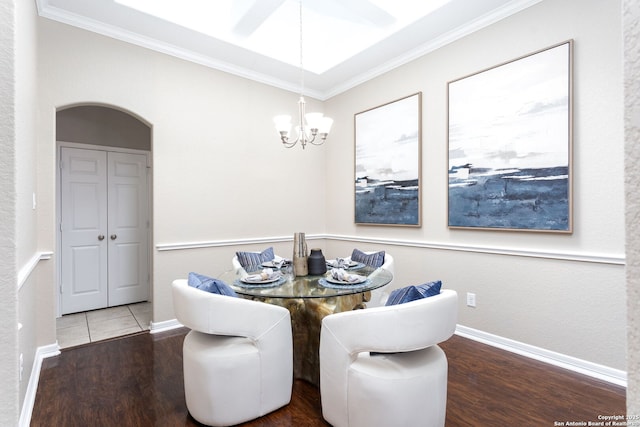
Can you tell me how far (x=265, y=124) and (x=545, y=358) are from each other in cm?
382

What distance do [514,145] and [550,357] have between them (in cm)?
176

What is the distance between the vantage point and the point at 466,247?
10.2 ft

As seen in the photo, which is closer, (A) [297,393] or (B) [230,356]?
(B) [230,356]

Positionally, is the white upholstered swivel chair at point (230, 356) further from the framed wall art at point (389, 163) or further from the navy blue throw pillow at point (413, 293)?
the framed wall art at point (389, 163)

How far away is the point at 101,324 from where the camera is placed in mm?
3586

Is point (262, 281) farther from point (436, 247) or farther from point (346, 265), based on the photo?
point (436, 247)

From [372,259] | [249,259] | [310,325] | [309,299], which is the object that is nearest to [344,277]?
[309,299]

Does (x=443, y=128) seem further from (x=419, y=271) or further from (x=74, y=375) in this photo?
(x=74, y=375)

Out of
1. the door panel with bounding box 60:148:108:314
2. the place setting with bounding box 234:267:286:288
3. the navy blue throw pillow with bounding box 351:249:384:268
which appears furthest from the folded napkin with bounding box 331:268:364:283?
the door panel with bounding box 60:148:108:314

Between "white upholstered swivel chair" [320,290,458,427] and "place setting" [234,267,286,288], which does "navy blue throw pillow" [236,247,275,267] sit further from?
"white upholstered swivel chair" [320,290,458,427]

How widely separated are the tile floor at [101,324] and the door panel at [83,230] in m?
0.23

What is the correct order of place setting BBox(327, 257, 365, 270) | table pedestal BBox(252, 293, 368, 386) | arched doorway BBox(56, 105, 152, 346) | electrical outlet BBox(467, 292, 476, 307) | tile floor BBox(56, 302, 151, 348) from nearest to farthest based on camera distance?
table pedestal BBox(252, 293, 368, 386) → place setting BBox(327, 257, 365, 270) → electrical outlet BBox(467, 292, 476, 307) → tile floor BBox(56, 302, 151, 348) → arched doorway BBox(56, 105, 152, 346)

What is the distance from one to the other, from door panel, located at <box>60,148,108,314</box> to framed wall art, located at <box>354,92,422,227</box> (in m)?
3.36

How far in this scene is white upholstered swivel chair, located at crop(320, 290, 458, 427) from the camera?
61.6 inches
